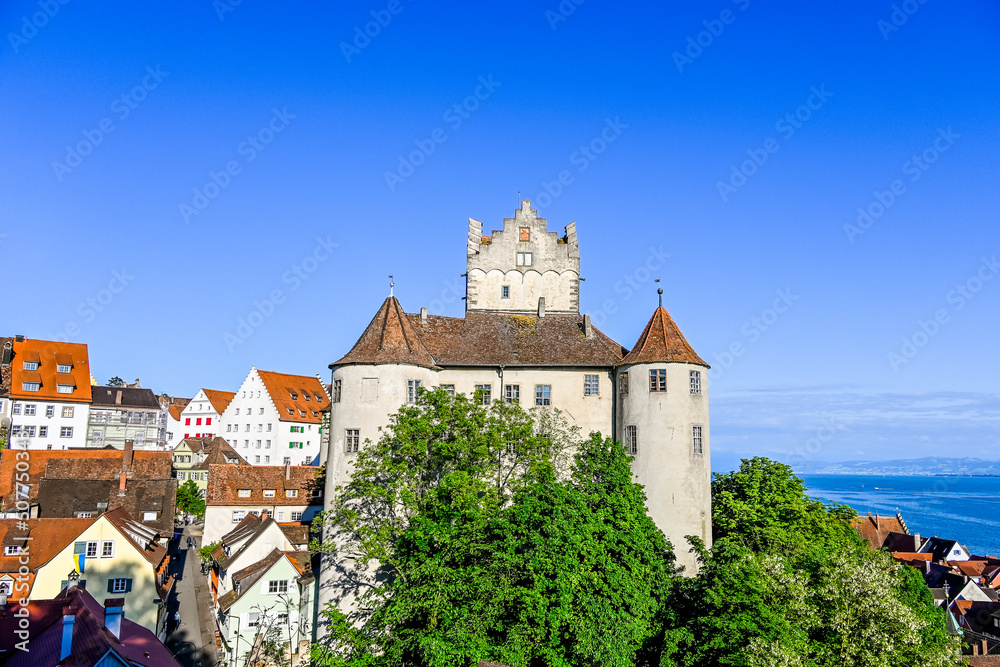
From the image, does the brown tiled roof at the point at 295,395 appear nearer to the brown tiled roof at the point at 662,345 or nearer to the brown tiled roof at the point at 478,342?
the brown tiled roof at the point at 478,342

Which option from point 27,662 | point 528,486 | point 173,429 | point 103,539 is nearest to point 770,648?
point 528,486

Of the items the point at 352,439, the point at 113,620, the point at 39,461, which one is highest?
the point at 352,439

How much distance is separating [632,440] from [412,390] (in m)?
11.5

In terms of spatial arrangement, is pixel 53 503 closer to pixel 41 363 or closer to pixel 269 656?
pixel 269 656

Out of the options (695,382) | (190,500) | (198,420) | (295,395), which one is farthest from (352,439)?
(198,420)

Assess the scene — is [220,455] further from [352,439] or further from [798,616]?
[798,616]

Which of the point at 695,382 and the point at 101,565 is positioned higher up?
the point at 695,382

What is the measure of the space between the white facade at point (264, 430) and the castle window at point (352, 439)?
5560 centimetres

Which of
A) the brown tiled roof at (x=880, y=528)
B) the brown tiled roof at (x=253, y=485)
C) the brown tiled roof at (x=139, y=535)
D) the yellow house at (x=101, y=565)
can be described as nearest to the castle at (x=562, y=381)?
the yellow house at (x=101, y=565)

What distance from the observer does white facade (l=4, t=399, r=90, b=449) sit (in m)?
76.2

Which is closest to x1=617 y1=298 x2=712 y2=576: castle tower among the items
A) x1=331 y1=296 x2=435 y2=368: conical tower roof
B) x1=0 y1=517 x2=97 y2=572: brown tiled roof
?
x1=331 y1=296 x2=435 y2=368: conical tower roof

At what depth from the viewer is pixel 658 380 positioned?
38.5 metres

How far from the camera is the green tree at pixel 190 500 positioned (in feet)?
266

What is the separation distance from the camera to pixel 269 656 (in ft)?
142
